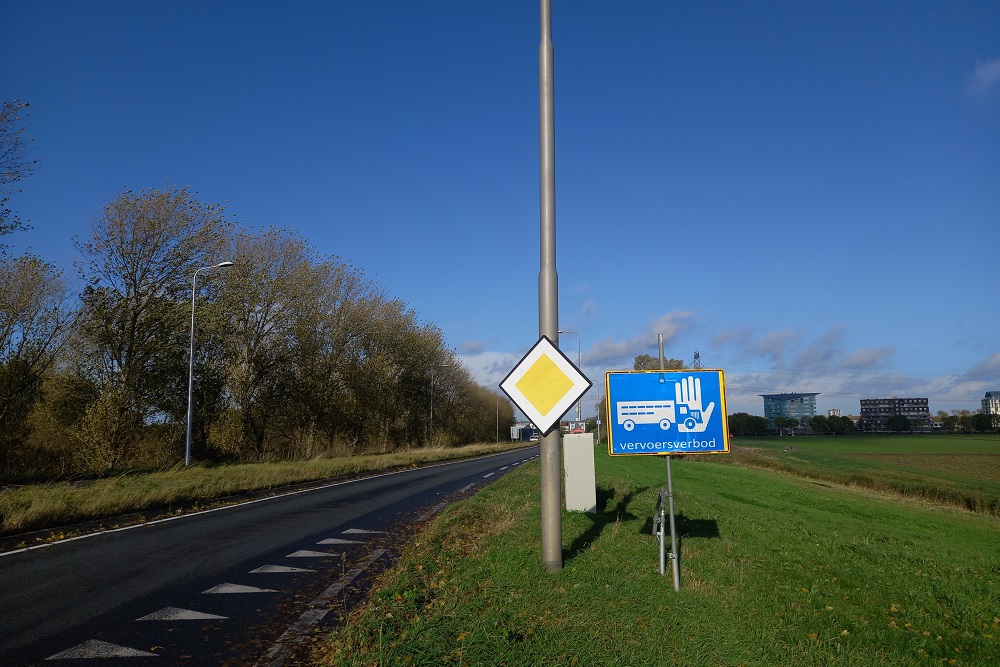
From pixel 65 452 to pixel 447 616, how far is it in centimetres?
2690

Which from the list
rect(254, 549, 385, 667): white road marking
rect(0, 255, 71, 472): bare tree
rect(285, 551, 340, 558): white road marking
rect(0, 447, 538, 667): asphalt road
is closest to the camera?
rect(254, 549, 385, 667): white road marking

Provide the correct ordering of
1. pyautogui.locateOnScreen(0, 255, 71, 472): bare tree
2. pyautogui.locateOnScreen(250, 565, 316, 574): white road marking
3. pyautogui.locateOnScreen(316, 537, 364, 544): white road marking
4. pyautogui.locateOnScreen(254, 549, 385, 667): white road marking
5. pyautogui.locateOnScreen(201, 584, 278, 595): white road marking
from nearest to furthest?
pyautogui.locateOnScreen(254, 549, 385, 667): white road marking
pyautogui.locateOnScreen(201, 584, 278, 595): white road marking
pyautogui.locateOnScreen(250, 565, 316, 574): white road marking
pyautogui.locateOnScreen(316, 537, 364, 544): white road marking
pyautogui.locateOnScreen(0, 255, 71, 472): bare tree

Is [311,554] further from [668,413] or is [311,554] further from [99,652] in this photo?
[668,413]

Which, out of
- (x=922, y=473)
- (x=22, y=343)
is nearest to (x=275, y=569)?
(x=22, y=343)

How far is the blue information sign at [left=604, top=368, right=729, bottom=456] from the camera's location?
6.78 metres

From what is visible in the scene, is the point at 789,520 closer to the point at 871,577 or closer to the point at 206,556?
the point at 871,577

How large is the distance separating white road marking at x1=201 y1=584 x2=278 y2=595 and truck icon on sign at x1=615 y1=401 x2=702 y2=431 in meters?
4.03

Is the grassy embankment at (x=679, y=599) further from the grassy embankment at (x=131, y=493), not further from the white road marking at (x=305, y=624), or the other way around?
the grassy embankment at (x=131, y=493)

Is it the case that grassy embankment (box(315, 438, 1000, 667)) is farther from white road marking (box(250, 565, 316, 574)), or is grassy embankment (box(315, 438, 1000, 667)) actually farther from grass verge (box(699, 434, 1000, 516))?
grass verge (box(699, 434, 1000, 516))

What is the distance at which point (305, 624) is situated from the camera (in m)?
5.80

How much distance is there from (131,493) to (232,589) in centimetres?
925

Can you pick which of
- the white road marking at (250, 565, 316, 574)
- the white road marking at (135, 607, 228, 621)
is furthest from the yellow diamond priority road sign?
the white road marking at (250, 565, 316, 574)

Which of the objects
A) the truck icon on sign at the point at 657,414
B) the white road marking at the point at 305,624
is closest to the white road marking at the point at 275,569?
the white road marking at the point at 305,624

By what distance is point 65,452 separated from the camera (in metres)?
26.3
